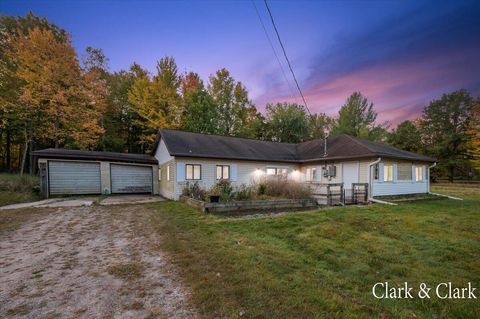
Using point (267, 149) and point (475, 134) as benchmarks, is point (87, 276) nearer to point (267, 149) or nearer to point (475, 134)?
point (267, 149)

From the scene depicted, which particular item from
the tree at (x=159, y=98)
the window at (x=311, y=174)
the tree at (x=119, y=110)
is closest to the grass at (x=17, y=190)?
the tree at (x=119, y=110)

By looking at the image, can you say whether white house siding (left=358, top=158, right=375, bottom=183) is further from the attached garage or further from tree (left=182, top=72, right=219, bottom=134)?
tree (left=182, top=72, right=219, bottom=134)

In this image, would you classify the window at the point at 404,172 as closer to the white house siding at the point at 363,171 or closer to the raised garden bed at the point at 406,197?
the raised garden bed at the point at 406,197

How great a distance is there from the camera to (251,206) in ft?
31.3

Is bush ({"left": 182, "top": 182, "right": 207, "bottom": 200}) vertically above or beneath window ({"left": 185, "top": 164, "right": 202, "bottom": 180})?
beneath

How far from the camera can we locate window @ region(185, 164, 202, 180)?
13055 mm

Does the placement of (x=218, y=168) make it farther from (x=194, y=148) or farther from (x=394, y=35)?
(x=394, y=35)

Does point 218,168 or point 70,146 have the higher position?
point 70,146

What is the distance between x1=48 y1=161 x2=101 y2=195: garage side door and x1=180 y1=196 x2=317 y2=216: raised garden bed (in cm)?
850

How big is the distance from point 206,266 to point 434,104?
46.4m

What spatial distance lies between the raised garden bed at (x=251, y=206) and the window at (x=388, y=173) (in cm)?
559

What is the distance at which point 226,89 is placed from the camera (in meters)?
28.2

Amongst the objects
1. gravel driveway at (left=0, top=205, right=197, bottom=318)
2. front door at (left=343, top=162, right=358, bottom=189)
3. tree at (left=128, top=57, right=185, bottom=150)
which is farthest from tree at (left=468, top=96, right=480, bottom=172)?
gravel driveway at (left=0, top=205, right=197, bottom=318)

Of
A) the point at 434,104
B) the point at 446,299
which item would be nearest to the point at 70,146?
the point at 446,299
